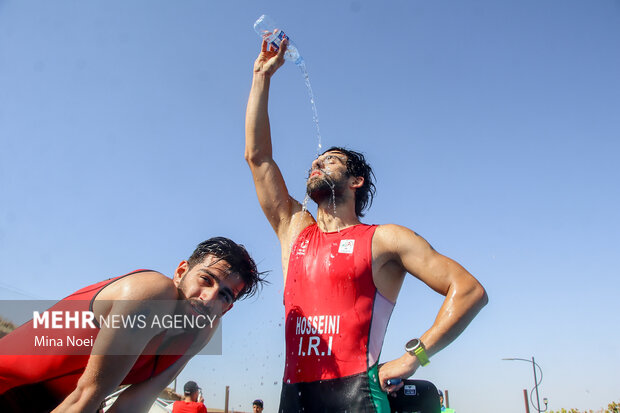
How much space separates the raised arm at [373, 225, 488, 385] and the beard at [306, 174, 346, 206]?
0.61 m

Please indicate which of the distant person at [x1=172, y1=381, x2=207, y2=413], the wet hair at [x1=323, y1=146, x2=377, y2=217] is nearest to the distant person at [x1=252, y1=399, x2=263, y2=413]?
the distant person at [x1=172, y1=381, x2=207, y2=413]

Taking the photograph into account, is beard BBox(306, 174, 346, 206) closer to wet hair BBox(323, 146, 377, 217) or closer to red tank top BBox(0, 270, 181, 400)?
wet hair BBox(323, 146, 377, 217)

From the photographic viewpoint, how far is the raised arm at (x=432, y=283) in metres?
2.80

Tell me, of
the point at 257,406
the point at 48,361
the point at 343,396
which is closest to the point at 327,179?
the point at 343,396

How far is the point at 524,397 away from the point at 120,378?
1073 inches

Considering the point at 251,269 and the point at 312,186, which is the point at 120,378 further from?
the point at 312,186

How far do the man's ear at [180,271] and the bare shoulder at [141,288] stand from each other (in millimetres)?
492

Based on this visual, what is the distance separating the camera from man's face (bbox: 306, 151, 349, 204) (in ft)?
12.7

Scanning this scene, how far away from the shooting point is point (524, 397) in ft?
81.8

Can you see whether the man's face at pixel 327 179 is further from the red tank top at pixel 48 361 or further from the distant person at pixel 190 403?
the distant person at pixel 190 403

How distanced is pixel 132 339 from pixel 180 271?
75cm

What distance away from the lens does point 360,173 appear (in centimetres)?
425

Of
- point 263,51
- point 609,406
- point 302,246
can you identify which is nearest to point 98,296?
point 302,246

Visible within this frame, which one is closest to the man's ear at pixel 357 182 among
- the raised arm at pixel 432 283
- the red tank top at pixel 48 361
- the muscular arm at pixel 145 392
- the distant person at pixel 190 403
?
the raised arm at pixel 432 283
